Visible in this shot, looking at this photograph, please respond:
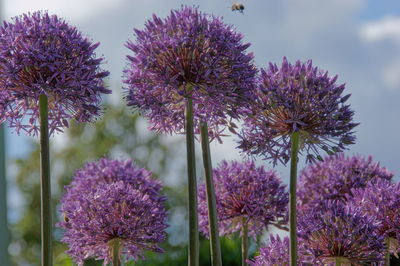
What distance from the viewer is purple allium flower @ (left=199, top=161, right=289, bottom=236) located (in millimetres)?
5789

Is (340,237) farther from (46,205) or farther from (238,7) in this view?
(238,7)

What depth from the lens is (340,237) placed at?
4.88m

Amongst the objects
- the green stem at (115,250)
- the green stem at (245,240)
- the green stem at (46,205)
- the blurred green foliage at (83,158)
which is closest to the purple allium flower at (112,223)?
the green stem at (115,250)

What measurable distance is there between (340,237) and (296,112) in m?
0.95

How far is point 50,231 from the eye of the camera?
4398 mm

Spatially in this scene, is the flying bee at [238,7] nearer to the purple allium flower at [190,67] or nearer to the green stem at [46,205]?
the purple allium flower at [190,67]

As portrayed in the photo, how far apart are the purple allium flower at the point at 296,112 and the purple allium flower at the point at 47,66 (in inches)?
44.4

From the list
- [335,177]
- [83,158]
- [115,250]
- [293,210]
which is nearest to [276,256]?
[293,210]

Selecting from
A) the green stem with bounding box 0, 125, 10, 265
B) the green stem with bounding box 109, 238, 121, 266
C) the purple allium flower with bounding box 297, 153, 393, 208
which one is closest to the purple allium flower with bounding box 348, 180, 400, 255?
the purple allium flower with bounding box 297, 153, 393, 208

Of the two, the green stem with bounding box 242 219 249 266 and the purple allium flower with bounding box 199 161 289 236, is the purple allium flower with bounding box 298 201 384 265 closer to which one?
the purple allium flower with bounding box 199 161 289 236

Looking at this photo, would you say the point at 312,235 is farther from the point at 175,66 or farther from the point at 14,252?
the point at 14,252

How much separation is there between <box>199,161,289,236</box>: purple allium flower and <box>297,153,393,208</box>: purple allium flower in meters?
0.62

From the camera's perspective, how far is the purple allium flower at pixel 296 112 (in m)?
4.83

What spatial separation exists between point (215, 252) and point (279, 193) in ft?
4.74
